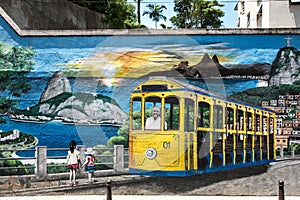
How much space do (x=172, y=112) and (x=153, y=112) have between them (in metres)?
0.39

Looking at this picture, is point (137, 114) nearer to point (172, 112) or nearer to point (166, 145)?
point (172, 112)

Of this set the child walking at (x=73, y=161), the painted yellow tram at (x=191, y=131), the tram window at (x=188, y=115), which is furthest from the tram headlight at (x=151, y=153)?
the child walking at (x=73, y=161)

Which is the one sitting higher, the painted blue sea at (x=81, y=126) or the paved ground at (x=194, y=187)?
the painted blue sea at (x=81, y=126)

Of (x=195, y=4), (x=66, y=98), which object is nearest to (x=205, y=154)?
(x=66, y=98)

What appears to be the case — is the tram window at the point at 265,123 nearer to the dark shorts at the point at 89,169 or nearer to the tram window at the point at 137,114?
the tram window at the point at 137,114

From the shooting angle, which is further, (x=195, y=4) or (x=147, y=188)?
(x=195, y=4)

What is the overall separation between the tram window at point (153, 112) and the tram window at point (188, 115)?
1.74 feet

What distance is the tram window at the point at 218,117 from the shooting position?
1099cm

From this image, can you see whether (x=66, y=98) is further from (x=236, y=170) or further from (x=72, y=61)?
(x=236, y=170)

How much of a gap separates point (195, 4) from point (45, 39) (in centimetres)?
3086

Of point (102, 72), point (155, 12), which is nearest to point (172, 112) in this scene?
point (102, 72)

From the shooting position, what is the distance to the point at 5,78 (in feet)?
37.3

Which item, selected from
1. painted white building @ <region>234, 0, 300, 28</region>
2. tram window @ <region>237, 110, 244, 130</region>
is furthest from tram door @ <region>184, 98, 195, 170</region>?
painted white building @ <region>234, 0, 300, 28</region>

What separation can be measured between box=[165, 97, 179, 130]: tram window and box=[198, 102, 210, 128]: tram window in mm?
491
